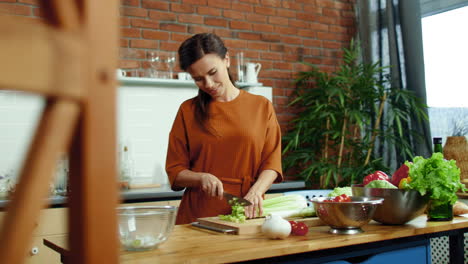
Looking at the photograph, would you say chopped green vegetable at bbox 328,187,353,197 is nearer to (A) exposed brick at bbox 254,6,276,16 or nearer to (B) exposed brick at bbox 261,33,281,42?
(B) exposed brick at bbox 261,33,281,42

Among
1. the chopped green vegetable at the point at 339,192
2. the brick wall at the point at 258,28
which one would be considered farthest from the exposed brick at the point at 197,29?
the chopped green vegetable at the point at 339,192

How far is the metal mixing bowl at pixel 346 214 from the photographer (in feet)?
5.74

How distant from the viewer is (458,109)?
169 inches

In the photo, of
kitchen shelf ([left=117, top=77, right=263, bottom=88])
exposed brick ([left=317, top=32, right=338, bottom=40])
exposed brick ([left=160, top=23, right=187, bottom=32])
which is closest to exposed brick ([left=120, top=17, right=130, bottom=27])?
exposed brick ([left=160, top=23, right=187, bottom=32])

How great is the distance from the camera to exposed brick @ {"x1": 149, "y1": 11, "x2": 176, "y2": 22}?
166 inches

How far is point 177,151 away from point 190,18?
7.27 feet

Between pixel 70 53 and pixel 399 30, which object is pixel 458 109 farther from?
pixel 70 53

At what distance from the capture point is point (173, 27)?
4.30 meters

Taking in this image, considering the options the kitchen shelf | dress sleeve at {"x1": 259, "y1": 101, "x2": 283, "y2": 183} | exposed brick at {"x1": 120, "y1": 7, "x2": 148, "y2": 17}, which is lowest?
dress sleeve at {"x1": 259, "y1": 101, "x2": 283, "y2": 183}

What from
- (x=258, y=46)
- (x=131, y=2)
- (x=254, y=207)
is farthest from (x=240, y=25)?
(x=254, y=207)

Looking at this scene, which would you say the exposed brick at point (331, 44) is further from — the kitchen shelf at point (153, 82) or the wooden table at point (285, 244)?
the wooden table at point (285, 244)

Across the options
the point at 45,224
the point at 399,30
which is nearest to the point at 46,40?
the point at 45,224

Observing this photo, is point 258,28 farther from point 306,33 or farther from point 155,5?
point 155,5

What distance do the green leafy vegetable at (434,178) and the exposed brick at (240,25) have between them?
9.57 ft
